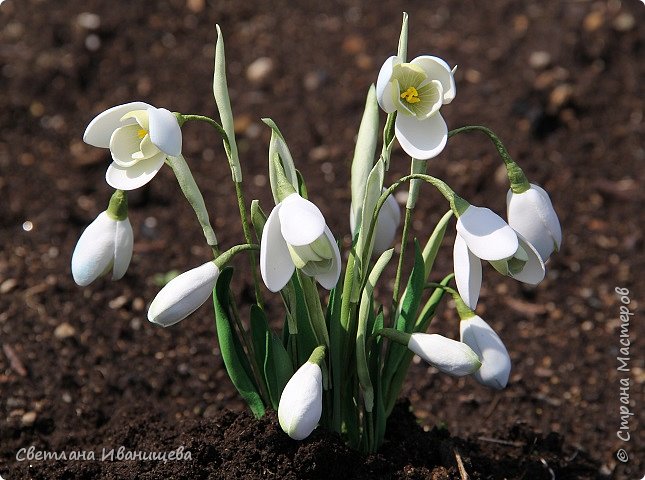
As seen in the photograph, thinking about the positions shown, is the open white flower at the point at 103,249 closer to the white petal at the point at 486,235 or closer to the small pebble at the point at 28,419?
the white petal at the point at 486,235

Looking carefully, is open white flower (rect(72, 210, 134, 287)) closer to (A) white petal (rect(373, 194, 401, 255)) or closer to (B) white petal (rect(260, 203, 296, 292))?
(B) white petal (rect(260, 203, 296, 292))

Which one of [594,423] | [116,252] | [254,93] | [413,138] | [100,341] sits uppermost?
[413,138]

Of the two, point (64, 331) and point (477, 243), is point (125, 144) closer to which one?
point (477, 243)

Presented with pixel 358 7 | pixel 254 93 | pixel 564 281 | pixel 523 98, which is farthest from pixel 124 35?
pixel 564 281

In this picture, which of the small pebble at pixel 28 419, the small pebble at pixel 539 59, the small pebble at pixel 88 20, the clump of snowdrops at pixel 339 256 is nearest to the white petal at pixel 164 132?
the clump of snowdrops at pixel 339 256

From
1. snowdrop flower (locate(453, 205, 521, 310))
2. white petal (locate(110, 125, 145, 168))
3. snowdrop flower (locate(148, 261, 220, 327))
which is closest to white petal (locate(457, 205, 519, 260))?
snowdrop flower (locate(453, 205, 521, 310))

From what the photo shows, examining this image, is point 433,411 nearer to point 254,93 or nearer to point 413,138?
point 413,138

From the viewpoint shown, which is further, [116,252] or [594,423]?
[594,423]
